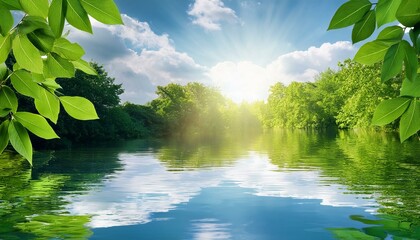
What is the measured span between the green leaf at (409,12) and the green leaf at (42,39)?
0.71 metres

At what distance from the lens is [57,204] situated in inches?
501

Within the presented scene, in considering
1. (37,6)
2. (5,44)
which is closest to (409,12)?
(37,6)

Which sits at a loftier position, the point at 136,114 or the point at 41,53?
the point at 136,114

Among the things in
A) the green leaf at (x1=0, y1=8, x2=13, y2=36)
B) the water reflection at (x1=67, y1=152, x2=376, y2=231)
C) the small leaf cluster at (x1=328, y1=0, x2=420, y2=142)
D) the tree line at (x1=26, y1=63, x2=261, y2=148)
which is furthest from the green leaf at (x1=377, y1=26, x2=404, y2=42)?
the tree line at (x1=26, y1=63, x2=261, y2=148)

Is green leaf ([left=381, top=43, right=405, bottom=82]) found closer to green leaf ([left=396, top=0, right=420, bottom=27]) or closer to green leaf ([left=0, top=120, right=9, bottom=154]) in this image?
green leaf ([left=396, top=0, right=420, bottom=27])

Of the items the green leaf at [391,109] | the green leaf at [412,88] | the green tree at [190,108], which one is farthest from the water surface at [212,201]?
the green tree at [190,108]

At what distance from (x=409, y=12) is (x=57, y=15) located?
2.28ft

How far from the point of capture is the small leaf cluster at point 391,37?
90 cm

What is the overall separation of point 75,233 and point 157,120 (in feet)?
203

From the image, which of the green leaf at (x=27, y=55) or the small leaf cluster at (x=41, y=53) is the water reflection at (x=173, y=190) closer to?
the small leaf cluster at (x=41, y=53)

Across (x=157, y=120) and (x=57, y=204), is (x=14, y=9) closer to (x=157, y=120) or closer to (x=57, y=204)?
(x=57, y=204)

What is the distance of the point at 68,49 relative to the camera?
1.04m

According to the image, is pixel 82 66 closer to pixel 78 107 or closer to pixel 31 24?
pixel 78 107

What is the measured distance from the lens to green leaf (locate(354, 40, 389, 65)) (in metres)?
0.97
